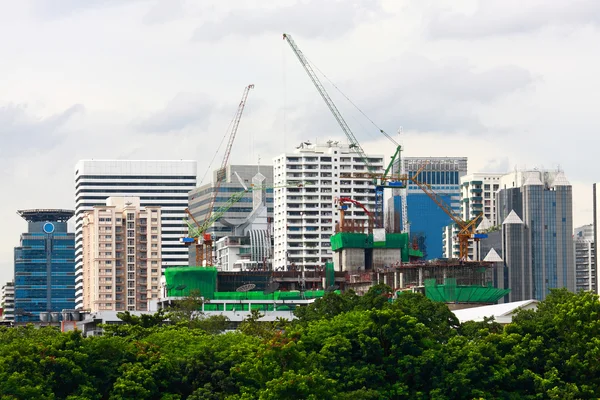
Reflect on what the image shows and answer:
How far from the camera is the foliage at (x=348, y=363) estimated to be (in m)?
102

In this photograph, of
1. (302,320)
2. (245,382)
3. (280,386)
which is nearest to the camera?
(280,386)

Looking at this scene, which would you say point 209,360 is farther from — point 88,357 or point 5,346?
point 5,346

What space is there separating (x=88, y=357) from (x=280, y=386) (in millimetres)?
18471

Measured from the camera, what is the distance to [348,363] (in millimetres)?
105688

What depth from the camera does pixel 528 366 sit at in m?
108

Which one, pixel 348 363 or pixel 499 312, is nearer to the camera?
pixel 348 363

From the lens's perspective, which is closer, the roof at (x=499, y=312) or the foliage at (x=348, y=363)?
the foliage at (x=348, y=363)

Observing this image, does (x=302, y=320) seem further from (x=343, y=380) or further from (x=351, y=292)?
(x=343, y=380)

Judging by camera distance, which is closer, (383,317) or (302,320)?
(383,317)

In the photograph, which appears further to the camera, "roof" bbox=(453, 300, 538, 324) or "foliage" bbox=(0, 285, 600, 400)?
"roof" bbox=(453, 300, 538, 324)

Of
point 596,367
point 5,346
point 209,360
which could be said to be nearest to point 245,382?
point 209,360

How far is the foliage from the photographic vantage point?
101750 millimetres

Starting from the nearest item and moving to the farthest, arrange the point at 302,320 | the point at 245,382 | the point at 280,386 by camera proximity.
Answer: the point at 280,386 → the point at 245,382 → the point at 302,320

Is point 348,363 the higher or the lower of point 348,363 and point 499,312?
the lower
